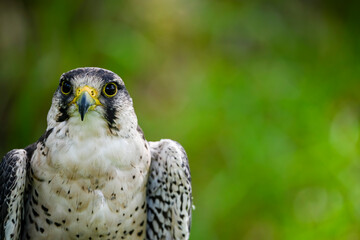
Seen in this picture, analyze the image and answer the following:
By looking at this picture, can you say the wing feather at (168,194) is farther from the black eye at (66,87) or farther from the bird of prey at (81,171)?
the black eye at (66,87)

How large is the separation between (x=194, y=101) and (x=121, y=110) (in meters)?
2.87

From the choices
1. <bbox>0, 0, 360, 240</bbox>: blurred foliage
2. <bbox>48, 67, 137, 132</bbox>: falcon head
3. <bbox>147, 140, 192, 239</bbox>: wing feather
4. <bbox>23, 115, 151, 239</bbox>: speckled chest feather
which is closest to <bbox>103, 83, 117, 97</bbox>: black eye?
<bbox>48, 67, 137, 132</bbox>: falcon head

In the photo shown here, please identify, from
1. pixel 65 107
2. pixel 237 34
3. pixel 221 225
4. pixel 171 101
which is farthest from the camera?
pixel 237 34

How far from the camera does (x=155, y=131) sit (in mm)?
5738

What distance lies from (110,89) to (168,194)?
0.72 m

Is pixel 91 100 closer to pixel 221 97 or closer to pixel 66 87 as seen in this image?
pixel 66 87

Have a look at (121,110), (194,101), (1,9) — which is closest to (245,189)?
(194,101)

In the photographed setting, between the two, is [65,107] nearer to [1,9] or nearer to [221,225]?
[221,225]

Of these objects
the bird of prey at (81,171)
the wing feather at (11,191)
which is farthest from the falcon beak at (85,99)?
the wing feather at (11,191)

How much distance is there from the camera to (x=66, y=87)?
3.01 m

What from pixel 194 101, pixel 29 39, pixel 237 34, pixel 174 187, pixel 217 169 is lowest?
pixel 174 187

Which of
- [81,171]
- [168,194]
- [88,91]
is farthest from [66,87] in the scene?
[168,194]

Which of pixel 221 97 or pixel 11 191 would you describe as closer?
pixel 11 191

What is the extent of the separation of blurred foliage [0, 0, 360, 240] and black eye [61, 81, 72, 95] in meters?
2.58
